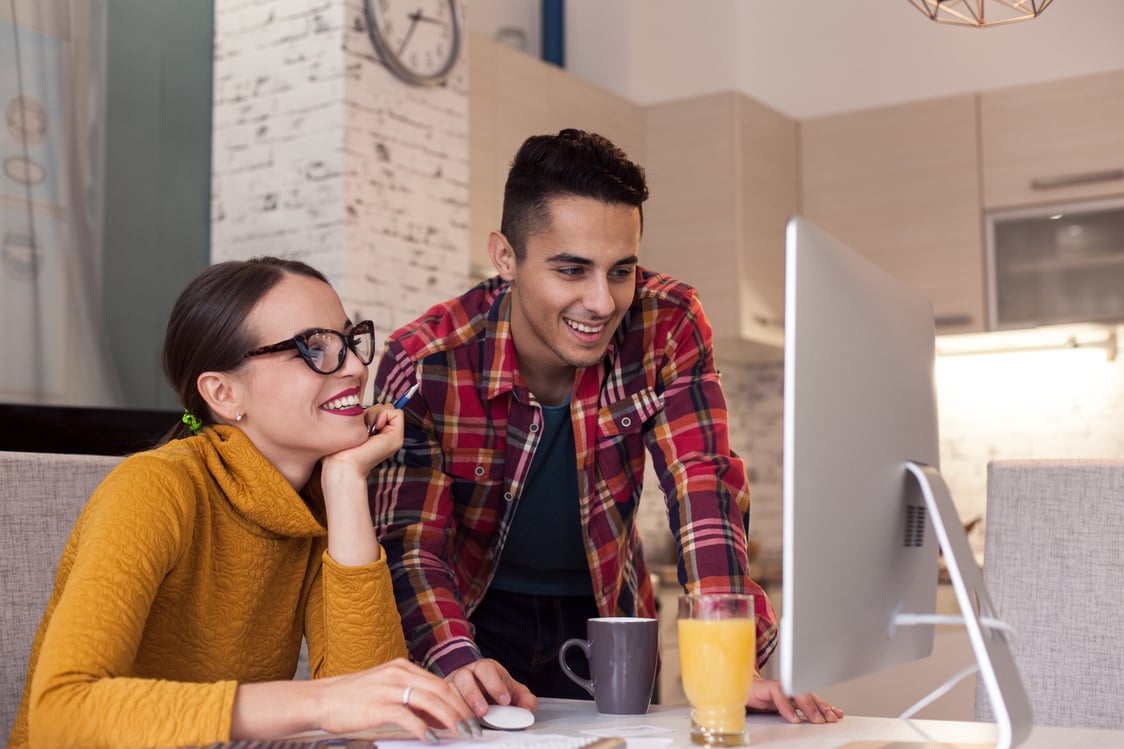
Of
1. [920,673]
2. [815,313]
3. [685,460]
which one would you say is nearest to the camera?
[815,313]

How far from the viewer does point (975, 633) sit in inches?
44.1

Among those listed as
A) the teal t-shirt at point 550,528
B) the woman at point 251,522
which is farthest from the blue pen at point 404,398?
the teal t-shirt at point 550,528

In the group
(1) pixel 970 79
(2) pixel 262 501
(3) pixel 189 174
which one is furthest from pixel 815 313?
(1) pixel 970 79

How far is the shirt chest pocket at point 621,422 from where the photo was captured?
1832 mm

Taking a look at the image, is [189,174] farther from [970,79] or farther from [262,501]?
[970,79]

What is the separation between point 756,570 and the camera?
4664 mm

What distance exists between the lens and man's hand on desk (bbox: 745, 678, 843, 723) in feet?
4.37

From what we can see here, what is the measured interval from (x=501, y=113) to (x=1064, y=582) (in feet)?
9.63

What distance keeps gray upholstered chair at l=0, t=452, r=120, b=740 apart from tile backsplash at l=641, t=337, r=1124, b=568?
3511 mm

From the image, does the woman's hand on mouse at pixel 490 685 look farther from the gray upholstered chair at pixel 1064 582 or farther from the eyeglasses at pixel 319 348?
the gray upholstered chair at pixel 1064 582

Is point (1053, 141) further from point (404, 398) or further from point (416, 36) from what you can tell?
point (404, 398)

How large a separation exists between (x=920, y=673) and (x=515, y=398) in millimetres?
2104

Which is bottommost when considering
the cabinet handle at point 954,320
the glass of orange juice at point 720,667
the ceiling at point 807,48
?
the glass of orange juice at point 720,667

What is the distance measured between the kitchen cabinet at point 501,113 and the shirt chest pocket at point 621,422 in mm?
2176
